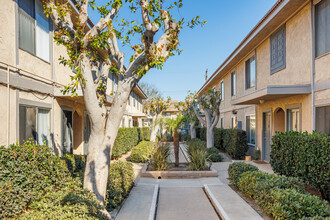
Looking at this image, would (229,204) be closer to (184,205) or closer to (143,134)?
(184,205)

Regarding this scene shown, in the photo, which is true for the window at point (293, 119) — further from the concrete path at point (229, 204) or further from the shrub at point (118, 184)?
A: the shrub at point (118, 184)

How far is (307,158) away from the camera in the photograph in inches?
199

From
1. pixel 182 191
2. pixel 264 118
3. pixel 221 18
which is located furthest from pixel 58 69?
pixel 264 118

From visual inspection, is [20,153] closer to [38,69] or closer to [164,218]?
[164,218]

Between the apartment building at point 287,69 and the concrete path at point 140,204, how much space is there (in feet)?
17.3

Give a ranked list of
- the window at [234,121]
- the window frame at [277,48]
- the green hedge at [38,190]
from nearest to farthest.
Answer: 1. the green hedge at [38,190]
2. the window frame at [277,48]
3. the window at [234,121]

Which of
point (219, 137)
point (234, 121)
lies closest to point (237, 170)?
point (219, 137)

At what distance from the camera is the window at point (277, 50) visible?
28.3 ft

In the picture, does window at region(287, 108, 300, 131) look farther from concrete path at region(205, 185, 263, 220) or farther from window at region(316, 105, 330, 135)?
concrete path at region(205, 185, 263, 220)

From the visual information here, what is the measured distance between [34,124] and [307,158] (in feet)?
25.7

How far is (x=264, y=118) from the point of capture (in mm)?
10766

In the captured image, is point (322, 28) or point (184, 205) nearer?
point (184, 205)

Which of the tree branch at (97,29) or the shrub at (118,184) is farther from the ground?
the tree branch at (97,29)

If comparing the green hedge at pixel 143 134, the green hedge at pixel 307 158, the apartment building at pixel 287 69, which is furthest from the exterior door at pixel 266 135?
the green hedge at pixel 143 134
